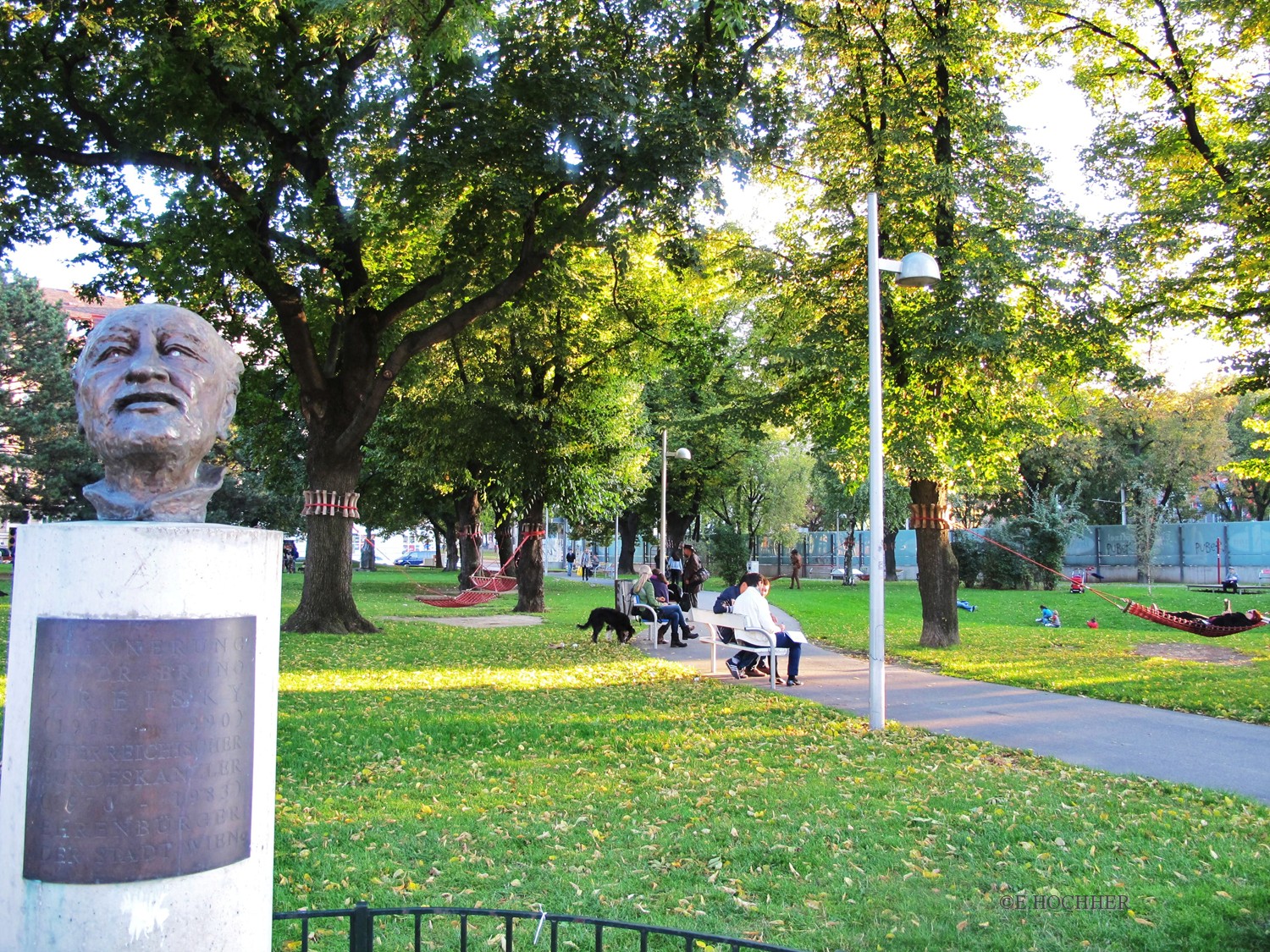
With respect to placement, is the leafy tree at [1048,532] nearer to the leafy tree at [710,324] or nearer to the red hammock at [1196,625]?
the leafy tree at [710,324]

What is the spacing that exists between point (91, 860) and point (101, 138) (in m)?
14.9

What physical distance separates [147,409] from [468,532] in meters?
30.5

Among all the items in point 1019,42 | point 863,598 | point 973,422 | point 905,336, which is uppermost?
point 1019,42

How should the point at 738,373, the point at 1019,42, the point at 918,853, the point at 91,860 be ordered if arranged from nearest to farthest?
1. the point at 91,860
2. the point at 918,853
3. the point at 1019,42
4. the point at 738,373

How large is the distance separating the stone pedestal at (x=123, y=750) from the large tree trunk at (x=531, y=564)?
21.4 metres

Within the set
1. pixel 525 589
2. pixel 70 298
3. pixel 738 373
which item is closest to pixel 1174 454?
pixel 738 373

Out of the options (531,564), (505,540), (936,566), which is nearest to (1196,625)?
(936,566)

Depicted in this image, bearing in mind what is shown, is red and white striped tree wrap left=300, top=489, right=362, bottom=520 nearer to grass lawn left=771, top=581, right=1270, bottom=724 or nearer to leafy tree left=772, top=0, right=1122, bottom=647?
leafy tree left=772, top=0, right=1122, bottom=647

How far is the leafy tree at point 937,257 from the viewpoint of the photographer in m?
14.4

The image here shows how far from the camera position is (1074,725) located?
9422mm

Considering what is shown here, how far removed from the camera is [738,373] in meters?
32.3

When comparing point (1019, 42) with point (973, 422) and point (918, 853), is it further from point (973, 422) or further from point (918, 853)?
point (918, 853)

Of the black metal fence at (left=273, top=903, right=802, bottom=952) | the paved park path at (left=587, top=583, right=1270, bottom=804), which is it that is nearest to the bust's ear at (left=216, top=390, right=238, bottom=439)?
the black metal fence at (left=273, top=903, right=802, bottom=952)

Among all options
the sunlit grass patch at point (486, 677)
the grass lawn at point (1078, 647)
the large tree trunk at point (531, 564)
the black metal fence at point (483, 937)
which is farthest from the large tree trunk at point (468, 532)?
the black metal fence at point (483, 937)
